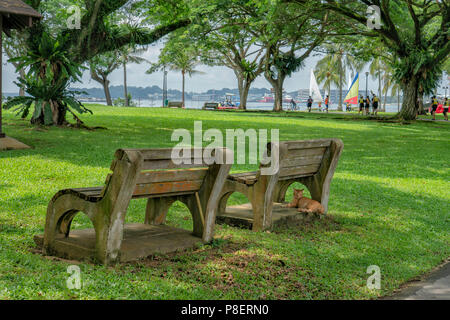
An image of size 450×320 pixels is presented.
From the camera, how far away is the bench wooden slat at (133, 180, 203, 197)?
14.8 feet

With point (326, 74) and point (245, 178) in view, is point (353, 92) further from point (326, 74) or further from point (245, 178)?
point (245, 178)

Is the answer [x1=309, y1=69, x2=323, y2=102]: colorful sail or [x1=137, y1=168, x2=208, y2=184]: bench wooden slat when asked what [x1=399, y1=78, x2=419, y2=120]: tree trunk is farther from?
[x1=309, y1=69, x2=323, y2=102]: colorful sail

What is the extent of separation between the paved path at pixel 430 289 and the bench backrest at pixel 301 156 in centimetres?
191

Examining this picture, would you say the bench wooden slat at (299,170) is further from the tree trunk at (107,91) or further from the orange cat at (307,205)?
the tree trunk at (107,91)

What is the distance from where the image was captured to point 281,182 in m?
7.00

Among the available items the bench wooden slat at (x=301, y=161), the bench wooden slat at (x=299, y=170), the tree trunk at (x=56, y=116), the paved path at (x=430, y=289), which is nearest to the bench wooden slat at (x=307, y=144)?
the bench wooden slat at (x=301, y=161)

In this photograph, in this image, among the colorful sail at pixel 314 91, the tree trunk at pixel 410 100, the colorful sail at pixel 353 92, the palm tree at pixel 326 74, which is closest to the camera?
the tree trunk at pixel 410 100

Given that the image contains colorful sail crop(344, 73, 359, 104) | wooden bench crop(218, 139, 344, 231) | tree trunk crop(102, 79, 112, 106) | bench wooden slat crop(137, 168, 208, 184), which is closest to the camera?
bench wooden slat crop(137, 168, 208, 184)

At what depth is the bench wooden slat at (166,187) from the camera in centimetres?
450

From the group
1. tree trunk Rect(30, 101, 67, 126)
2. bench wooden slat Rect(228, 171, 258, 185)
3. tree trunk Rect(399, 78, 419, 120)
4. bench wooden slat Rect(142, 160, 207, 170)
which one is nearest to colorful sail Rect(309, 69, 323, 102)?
tree trunk Rect(399, 78, 419, 120)

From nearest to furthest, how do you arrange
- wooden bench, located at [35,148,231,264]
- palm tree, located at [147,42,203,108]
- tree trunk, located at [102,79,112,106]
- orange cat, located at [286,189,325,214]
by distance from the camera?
wooden bench, located at [35,148,231,264] → orange cat, located at [286,189,325,214] → palm tree, located at [147,42,203,108] → tree trunk, located at [102,79,112,106]

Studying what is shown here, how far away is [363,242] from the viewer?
575 centimetres
